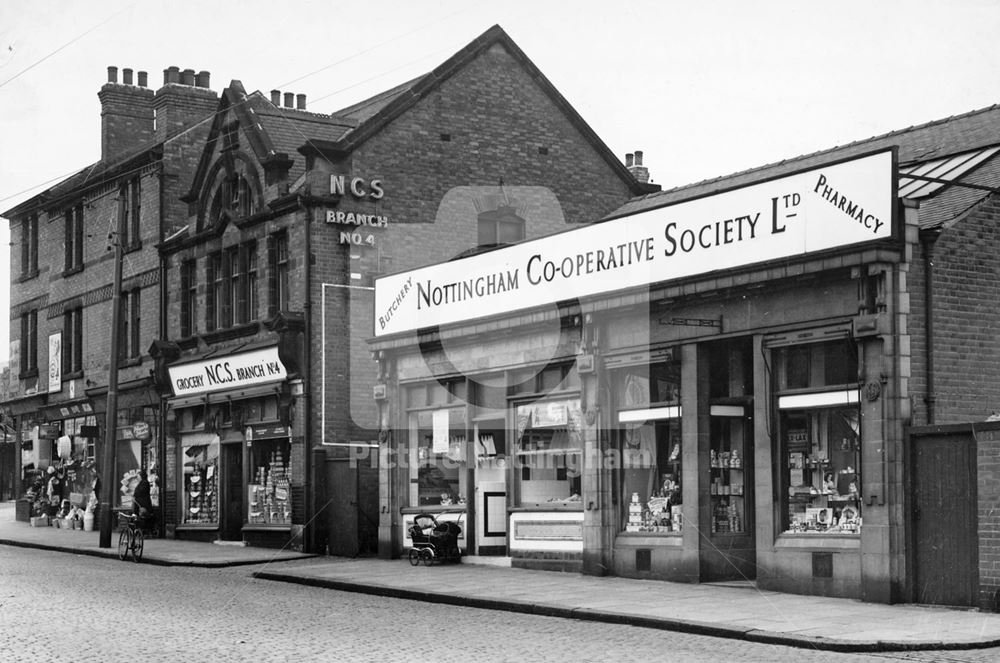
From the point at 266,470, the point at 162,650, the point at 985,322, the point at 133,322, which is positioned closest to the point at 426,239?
the point at 266,470

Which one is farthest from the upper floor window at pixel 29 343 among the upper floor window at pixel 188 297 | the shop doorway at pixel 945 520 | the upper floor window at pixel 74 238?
the shop doorway at pixel 945 520

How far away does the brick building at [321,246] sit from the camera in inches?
1215

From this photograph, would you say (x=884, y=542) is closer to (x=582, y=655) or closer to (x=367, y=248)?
(x=582, y=655)

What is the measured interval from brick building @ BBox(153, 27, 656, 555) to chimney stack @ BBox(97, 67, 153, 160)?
798 cm

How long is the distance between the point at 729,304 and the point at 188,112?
80.8 feet

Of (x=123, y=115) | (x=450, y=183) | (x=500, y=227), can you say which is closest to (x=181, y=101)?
(x=123, y=115)

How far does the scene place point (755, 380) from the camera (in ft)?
64.2

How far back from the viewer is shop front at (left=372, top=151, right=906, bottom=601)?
59.0 feet

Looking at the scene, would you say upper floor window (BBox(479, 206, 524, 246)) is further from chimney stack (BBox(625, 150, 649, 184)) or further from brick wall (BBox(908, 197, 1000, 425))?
brick wall (BBox(908, 197, 1000, 425))

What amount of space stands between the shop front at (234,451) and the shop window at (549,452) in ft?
25.8

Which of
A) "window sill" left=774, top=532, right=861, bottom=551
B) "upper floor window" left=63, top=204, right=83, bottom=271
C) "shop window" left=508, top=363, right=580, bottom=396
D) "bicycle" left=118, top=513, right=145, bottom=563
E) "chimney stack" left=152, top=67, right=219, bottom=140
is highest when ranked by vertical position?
"chimney stack" left=152, top=67, right=219, bottom=140

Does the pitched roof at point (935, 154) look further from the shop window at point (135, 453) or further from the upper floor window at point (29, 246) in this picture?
the upper floor window at point (29, 246)

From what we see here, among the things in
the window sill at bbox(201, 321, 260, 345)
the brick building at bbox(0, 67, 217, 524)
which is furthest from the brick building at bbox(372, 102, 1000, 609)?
the brick building at bbox(0, 67, 217, 524)

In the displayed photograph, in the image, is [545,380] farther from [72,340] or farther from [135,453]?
[72,340]
